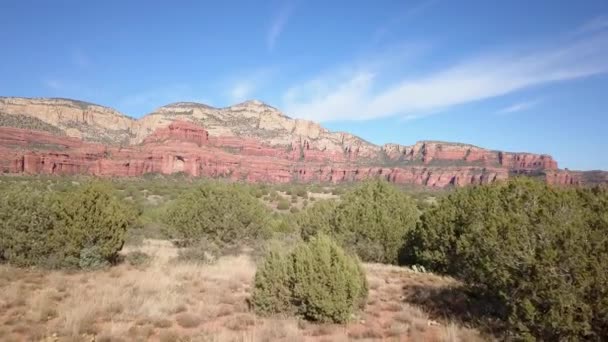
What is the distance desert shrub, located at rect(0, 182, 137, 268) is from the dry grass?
640 millimetres

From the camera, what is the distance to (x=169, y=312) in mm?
9516

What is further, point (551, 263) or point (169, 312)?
point (169, 312)

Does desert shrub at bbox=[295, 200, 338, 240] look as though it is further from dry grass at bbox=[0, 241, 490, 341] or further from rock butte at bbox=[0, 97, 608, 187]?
rock butte at bbox=[0, 97, 608, 187]

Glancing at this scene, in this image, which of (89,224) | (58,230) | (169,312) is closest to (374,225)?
(169,312)

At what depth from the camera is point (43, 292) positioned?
10195 mm

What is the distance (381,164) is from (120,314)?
460ft

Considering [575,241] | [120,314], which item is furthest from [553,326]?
[120,314]

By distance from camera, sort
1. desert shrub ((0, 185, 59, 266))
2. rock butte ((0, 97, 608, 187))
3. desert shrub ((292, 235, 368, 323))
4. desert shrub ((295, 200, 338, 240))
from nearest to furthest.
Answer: desert shrub ((292, 235, 368, 323)), desert shrub ((0, 185, 59, 266)), desert shrub ((295, 200, 338, 240)), rock butte ((0, 97, 608, 187))

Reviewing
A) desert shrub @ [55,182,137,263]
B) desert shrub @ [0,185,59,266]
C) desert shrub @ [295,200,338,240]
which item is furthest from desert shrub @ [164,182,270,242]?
desert shrub @ [0,185,59,266]

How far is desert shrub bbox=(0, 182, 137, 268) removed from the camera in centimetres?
1311

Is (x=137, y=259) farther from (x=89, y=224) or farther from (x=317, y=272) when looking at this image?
(x=317, y=272)

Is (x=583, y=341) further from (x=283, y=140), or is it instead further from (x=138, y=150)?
(x=283, y=140)

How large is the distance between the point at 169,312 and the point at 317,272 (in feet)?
12.0

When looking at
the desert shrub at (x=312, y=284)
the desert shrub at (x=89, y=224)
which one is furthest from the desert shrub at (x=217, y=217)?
the desert shrub at (x=312, y=284)
